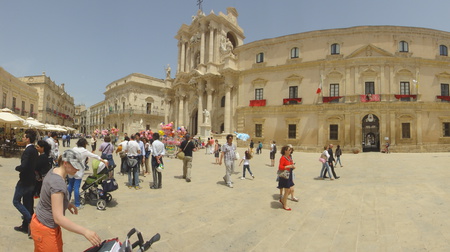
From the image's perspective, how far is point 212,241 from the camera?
386 cm

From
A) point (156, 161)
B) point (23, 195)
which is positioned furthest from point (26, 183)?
point (156, 161)


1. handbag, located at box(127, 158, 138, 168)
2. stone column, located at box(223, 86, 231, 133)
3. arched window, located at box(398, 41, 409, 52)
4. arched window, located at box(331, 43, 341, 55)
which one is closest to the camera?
handbag, located at box(127, 158, 138, 168)

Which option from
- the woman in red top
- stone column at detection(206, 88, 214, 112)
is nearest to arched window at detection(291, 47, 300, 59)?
stone column at detection(206, 88, 214, 112)

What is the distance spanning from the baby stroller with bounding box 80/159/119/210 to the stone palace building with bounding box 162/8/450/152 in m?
21.3

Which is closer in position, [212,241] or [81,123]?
[212,241]

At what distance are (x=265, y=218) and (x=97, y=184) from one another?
3.84 meters

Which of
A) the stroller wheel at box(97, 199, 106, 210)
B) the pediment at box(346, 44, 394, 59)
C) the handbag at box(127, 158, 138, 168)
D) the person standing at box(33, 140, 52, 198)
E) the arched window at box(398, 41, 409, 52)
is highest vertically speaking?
the arched window at box(398, 41, 409, 52)

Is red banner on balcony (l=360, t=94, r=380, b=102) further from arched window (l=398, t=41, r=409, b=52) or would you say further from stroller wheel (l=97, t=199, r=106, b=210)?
stroller wheel (l=97, t=199, r=106, b=210)

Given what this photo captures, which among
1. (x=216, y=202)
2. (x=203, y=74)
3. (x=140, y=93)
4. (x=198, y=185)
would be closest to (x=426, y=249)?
(x=216, y=202)

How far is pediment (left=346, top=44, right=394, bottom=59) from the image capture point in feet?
74.2

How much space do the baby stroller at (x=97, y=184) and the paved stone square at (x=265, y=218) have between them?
0.75 ft

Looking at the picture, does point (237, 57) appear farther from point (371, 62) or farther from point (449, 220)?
point (449, 220)

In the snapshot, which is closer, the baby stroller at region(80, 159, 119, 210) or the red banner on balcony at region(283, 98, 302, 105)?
the baby stroller at region(80, 159, 119, 210)

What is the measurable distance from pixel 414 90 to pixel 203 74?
22.9 meters
